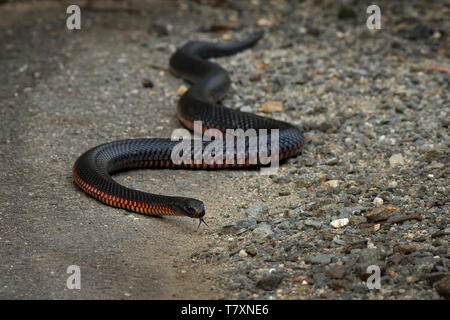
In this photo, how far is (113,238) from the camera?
20.2 ft

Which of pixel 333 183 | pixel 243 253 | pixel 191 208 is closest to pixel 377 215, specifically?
pixel 333 183

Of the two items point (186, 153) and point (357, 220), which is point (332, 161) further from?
point (186, 153)

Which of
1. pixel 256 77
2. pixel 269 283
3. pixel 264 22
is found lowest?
pixel 269 283

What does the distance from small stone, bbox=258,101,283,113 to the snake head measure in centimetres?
370

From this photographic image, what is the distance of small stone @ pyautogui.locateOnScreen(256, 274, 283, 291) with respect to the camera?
17.0 ft

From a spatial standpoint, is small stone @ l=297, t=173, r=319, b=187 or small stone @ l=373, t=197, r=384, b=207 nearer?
small stone @ l=373, t=197, r=384, b=207

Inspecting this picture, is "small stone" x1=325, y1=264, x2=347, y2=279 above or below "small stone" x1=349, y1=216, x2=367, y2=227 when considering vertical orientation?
above

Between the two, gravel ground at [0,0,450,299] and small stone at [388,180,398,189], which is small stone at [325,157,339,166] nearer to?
gravel ground at [0,0,450,299]

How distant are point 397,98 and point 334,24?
13.3 feet

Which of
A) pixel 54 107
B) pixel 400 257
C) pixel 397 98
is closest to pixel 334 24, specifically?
pixel 397 98

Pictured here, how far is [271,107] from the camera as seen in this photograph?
9672 millimetres

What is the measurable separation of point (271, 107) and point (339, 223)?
3.78 meters

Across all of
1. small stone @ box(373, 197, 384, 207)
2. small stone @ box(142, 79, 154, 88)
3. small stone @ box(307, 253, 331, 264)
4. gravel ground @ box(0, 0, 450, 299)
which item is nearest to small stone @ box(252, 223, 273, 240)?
gravel ground @ box(0, 0, 450, 299)

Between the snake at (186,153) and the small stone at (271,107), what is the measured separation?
0.81 metres
